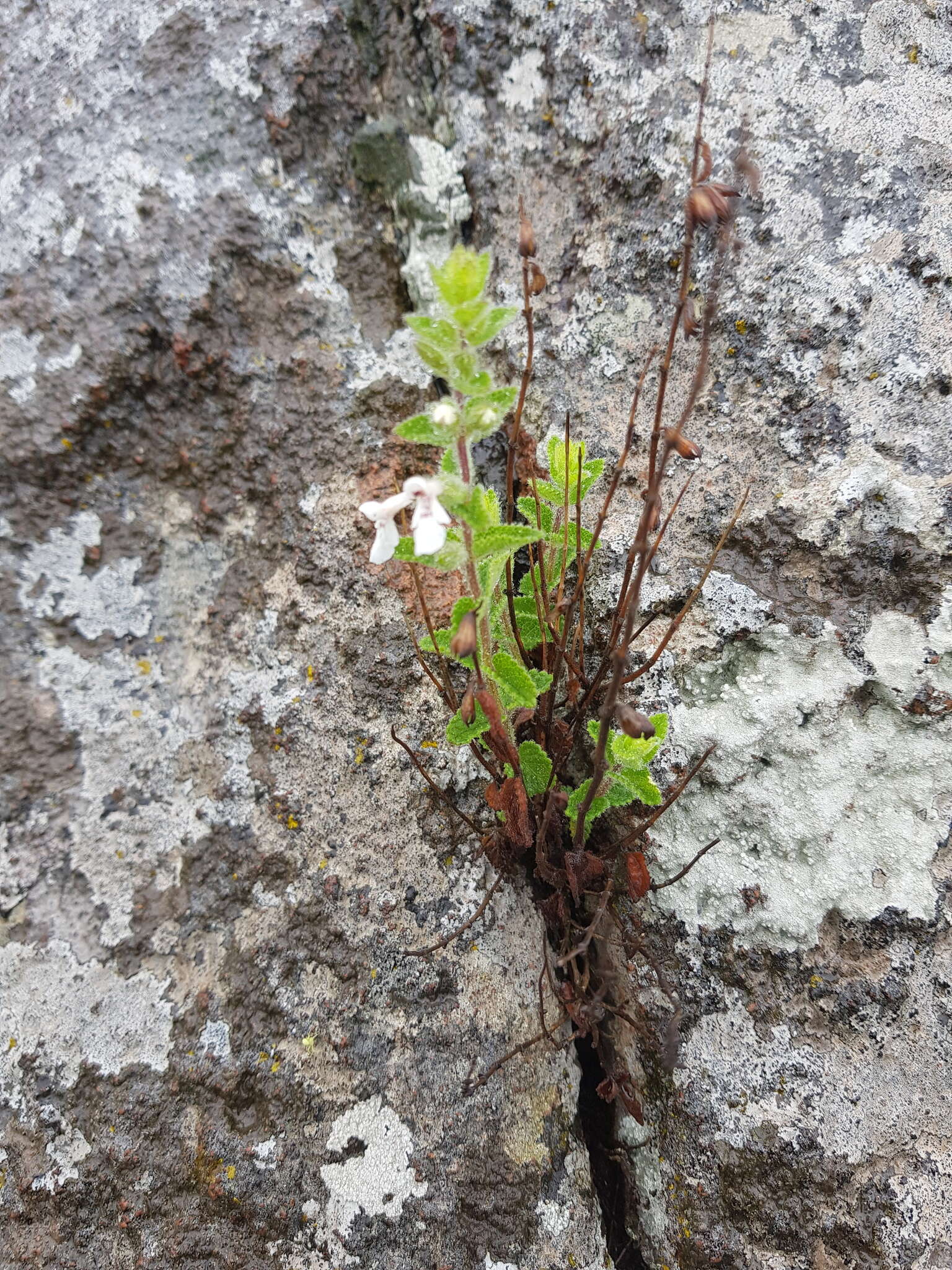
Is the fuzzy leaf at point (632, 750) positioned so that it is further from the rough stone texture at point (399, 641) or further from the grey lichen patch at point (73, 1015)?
the grey lichen patch at point (73, 1015)

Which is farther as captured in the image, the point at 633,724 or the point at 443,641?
the point at 443,641

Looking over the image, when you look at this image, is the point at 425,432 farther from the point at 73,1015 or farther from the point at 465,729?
the point at 73,1015

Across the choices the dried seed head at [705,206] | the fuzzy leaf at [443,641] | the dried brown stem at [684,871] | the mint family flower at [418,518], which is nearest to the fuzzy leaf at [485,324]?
the mint family flower at [418,518]

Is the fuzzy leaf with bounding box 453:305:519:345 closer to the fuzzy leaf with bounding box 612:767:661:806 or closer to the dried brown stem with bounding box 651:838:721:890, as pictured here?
the fuzzy leaf with bounding box 612:767:661:806

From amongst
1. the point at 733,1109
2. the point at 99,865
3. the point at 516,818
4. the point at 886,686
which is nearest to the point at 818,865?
the point at 886,686

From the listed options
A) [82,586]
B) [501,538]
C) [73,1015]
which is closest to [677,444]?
[501,538]

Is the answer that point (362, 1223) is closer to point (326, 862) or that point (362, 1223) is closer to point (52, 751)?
point (326, 862)
